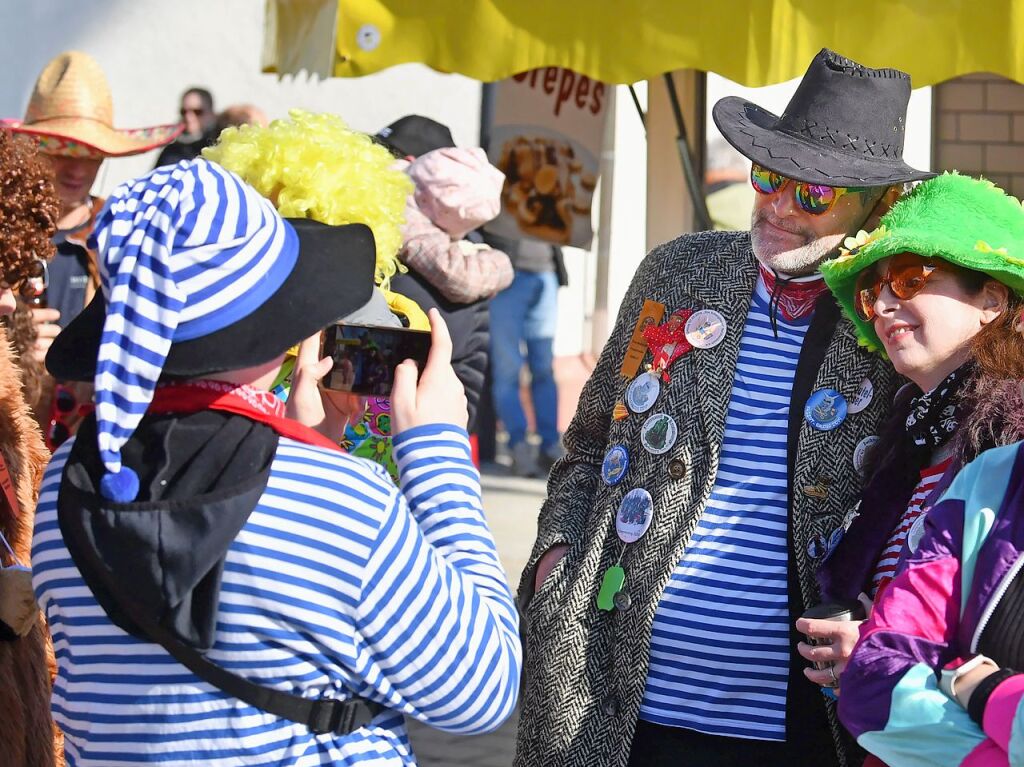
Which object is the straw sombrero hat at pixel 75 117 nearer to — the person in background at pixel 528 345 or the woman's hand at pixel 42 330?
the woman's hand at pixel 42 330

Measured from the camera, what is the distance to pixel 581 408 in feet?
9.77

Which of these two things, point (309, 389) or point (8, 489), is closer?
point (309, 389)

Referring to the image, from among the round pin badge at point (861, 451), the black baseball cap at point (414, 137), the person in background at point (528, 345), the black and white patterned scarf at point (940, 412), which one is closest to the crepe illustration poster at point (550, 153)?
the black baseball cap at point (414, 137)

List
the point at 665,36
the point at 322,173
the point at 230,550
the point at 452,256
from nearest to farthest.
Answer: the point at 230,550, the point at 322,173, the point at 665,36, the point at 452,256

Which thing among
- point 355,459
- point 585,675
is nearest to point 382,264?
point 585,675

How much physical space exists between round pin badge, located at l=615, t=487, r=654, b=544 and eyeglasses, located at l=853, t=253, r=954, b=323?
56 cm

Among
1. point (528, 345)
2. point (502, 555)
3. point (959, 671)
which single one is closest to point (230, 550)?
point (959, 671)

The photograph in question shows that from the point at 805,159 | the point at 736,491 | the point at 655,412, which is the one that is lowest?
the point at 736,491

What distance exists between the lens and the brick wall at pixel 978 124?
23.4 feet

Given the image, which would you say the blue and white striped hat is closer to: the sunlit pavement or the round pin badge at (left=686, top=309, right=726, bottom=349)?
the round pin badge at (left=686, top=309, right=726, bottom=349)

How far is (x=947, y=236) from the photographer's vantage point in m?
2.33

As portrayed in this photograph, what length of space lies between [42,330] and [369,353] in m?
2.52

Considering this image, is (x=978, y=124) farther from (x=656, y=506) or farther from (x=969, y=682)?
(x=969, y=682)

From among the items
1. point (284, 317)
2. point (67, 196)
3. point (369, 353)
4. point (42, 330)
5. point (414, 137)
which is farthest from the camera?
point (414, 137)
